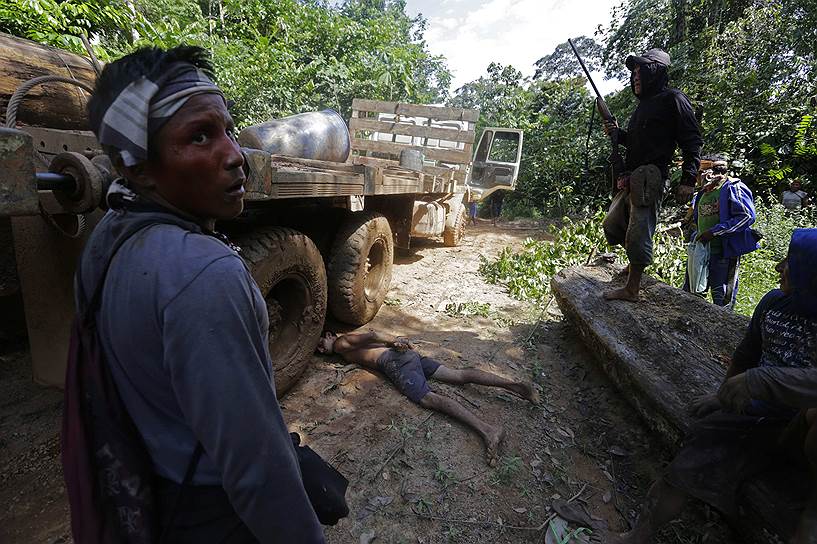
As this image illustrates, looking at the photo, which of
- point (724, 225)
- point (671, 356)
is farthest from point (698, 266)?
point (671, 356)

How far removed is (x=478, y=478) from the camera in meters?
2.37

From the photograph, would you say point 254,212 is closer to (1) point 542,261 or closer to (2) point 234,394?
(2) point 234,394

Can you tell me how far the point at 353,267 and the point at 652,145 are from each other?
9.38ft

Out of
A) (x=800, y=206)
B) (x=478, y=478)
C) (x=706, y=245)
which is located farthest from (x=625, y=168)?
(x=800, y=206)

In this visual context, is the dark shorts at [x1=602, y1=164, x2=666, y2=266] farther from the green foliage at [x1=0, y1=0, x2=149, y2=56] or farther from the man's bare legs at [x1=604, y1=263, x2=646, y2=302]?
the green foliage at [x1=0, y1=0, x2=149, y2=56]

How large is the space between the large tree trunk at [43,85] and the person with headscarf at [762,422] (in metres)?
3.78

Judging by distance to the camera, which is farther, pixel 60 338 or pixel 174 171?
pixel 60 338

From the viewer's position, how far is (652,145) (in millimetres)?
3545

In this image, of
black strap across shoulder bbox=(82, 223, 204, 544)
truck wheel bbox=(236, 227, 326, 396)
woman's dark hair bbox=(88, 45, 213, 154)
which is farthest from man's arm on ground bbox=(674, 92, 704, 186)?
black strap across shoulder bbox=(82, 223, 204, 544)

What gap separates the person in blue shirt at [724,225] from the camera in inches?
176

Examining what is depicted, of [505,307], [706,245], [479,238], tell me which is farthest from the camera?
[479,238]

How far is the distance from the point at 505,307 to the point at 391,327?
5.36 feet

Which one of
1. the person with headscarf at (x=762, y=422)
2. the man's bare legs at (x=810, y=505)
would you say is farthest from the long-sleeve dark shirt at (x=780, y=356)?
the man's bare legs at (x=810, y=505)

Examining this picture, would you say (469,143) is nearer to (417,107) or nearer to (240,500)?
(417,107)
